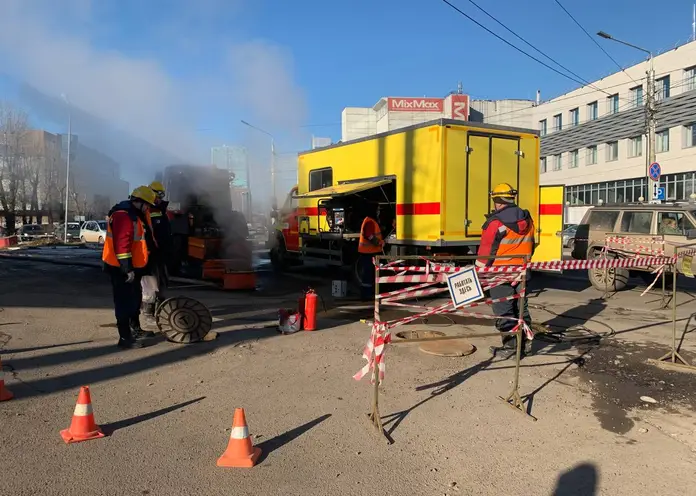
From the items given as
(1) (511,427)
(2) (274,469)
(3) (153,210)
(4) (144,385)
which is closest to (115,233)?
(3) (153,210)

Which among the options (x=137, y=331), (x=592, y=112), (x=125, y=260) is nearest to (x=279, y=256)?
(x=137, y=331)

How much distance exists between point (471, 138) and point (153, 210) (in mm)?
5123

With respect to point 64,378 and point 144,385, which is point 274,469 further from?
point 64,378

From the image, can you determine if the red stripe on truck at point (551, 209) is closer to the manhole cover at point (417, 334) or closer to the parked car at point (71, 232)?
the manhole cover at point (417, 334)

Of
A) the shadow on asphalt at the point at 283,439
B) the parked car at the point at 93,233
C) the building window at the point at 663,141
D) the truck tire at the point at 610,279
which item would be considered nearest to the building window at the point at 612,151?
the building window at the point at 663,141

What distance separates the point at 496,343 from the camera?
6.16 m

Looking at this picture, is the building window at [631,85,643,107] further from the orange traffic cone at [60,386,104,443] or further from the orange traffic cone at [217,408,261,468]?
the orange traffic cone at [60,386,104,443]

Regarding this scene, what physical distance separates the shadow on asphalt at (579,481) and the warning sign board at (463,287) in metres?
1.36

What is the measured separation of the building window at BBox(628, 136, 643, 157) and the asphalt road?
33310 millimetres

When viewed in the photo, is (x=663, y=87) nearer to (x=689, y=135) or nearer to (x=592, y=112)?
(x=689, y=135)

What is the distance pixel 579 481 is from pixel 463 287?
1552mm

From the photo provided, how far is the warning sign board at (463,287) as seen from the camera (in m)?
4.05

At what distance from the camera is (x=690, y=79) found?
→ 3056 centimetres

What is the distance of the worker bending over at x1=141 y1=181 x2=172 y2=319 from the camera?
633 cm
